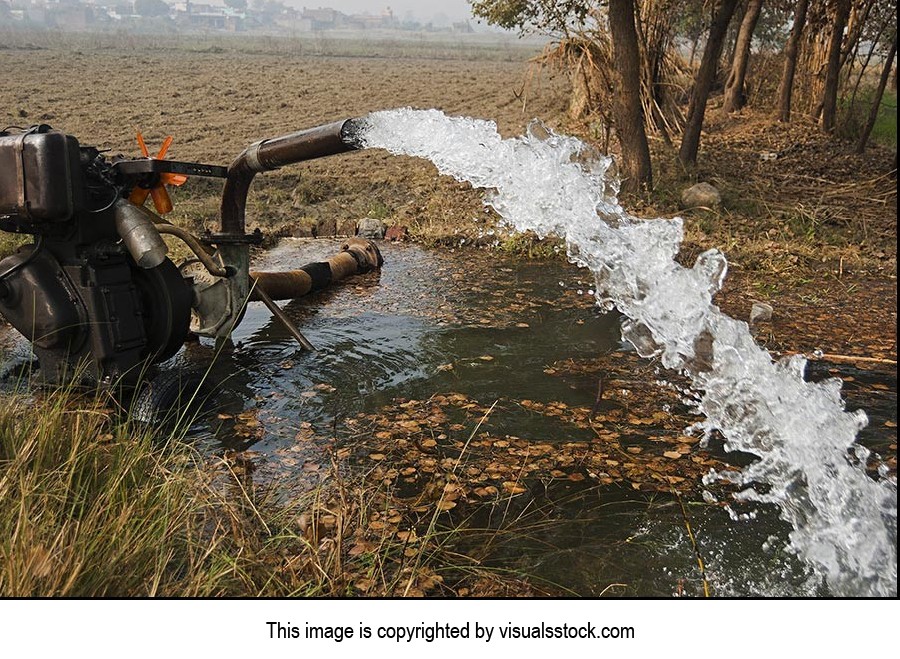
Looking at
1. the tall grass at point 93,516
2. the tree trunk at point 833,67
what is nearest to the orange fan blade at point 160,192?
the tall grass at point 93,516

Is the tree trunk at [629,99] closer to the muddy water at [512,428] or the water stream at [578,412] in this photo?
the water stream at [578,412]

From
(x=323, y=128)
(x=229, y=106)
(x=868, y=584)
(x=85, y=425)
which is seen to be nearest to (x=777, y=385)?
(x=868, y=584)

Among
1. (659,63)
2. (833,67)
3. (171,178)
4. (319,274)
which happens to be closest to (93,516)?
(171,178)

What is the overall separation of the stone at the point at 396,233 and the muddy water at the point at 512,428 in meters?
2.45

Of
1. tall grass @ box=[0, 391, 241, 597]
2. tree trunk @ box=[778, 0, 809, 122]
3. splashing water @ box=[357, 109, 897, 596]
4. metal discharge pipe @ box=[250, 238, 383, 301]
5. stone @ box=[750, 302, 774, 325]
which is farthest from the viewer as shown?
tree trunk @ box=[778, 0, 809, 122]

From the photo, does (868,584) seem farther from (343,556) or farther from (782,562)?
(343,556)

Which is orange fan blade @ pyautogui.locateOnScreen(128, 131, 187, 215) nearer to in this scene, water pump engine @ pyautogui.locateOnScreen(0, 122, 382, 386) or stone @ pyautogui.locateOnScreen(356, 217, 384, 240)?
water pump engine @ pyautogui.locateOnScreen(0, 122, 382, 386)

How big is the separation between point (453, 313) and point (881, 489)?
3.92m

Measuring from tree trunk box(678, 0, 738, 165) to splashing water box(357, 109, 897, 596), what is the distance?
5.04 metres

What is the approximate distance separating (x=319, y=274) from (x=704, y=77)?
687 centimetres

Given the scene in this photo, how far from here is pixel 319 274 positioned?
24.5 ft

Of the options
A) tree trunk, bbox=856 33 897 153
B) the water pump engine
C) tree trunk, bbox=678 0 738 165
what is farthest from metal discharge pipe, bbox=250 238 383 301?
tree trunk, bbox=856 33 897 153

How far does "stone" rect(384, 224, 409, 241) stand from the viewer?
9.86 meters

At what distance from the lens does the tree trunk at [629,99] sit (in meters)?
9.90
